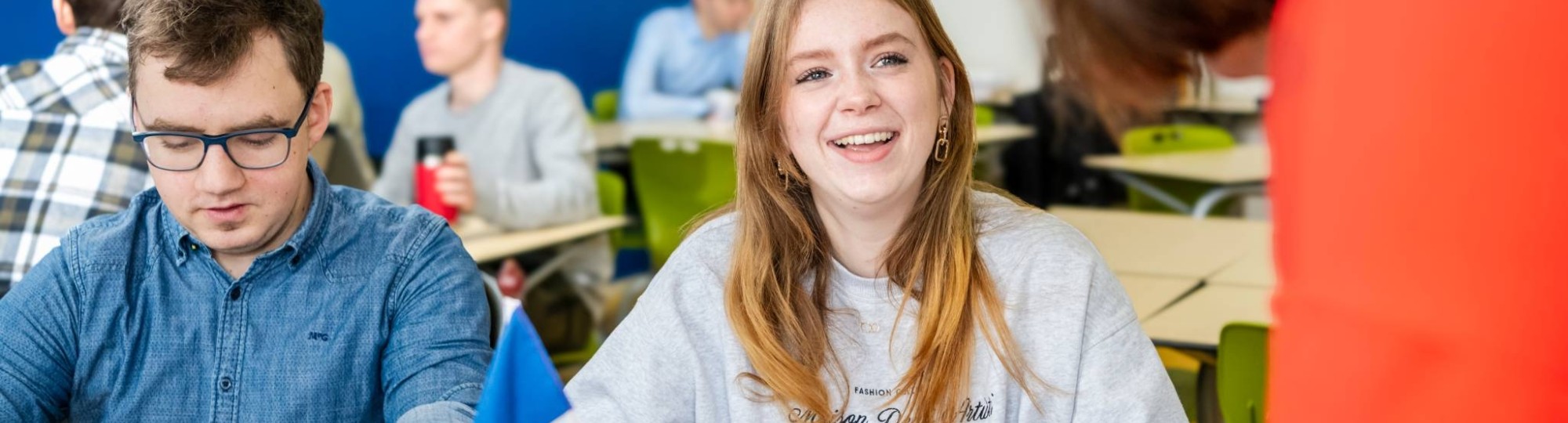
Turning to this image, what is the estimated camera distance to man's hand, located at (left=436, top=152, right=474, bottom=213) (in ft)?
12.6

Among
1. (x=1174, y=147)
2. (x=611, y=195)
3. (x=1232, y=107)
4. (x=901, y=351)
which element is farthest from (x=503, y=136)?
(x=1232, y=107)

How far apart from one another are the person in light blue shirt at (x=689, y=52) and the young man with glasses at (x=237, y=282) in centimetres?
368

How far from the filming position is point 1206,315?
2688 millimetres

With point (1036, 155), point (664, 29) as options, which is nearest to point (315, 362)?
point (664, 29)

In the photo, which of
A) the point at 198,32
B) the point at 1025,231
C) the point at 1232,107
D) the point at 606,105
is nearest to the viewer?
the point at 198,32

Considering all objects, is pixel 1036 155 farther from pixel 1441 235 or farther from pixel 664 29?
pixel 1441 235

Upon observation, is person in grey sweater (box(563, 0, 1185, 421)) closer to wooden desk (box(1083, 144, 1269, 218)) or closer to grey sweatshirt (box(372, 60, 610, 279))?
grey sweatshirt (box(372, 60, 610, 279))

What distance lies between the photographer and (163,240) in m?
1.60

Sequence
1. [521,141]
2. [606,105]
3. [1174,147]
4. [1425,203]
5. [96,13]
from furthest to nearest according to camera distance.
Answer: [1174,147], [606,105], [521,141], [96,13], [1425,203]

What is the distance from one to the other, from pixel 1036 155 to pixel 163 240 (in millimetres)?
5884

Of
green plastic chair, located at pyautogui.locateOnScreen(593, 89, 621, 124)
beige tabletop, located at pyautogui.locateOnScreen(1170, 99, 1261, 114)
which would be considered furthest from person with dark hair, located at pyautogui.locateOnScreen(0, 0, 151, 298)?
beige tabletop, located at pyautogui.locateOnScreen(1170, 99, 1261, 114)

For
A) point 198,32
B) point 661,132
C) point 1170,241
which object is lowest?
point 1170,241

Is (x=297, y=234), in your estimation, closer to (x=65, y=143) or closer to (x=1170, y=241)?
(x=65, y=143)

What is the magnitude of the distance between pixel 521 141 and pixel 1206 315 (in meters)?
2.34
